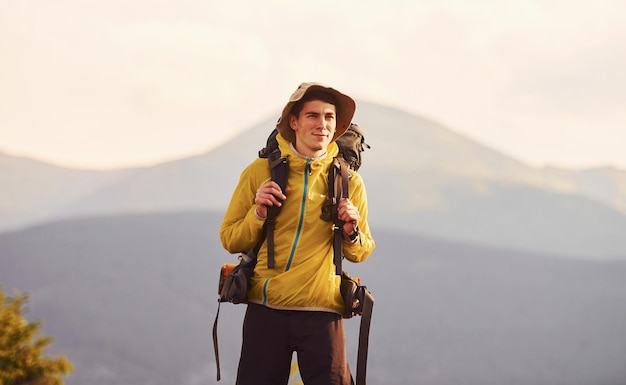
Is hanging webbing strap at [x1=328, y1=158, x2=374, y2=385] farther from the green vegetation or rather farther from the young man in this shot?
the green vegetation

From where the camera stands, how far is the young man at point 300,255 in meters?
4.46

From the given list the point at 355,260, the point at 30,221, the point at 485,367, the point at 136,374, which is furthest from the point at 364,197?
the point at 30,221

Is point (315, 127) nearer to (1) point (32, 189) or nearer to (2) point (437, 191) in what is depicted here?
(1) point (32, 189)

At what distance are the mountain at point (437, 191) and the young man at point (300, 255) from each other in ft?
402

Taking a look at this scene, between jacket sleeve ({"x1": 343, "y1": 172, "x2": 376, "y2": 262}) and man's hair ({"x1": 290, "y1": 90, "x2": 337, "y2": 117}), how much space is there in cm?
44

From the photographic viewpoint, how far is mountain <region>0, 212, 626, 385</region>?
336 ft

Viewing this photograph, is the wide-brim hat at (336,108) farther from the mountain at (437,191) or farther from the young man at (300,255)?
the mountain at (437,191)

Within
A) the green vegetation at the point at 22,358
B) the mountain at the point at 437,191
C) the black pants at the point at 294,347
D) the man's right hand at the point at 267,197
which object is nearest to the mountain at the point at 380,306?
the mountain at the point at 437,191

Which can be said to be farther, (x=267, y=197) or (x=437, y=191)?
(x=437, y=191)

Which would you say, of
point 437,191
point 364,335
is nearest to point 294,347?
point 364,335

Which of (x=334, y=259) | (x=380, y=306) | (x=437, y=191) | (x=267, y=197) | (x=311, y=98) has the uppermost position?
(x=437, y=191)

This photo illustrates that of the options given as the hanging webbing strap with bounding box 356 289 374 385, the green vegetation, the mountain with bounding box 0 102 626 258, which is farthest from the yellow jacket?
the mountain with bounding box 0 102 626 258

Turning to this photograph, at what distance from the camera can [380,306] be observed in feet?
395

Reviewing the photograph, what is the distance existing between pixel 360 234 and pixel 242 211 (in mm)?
651
